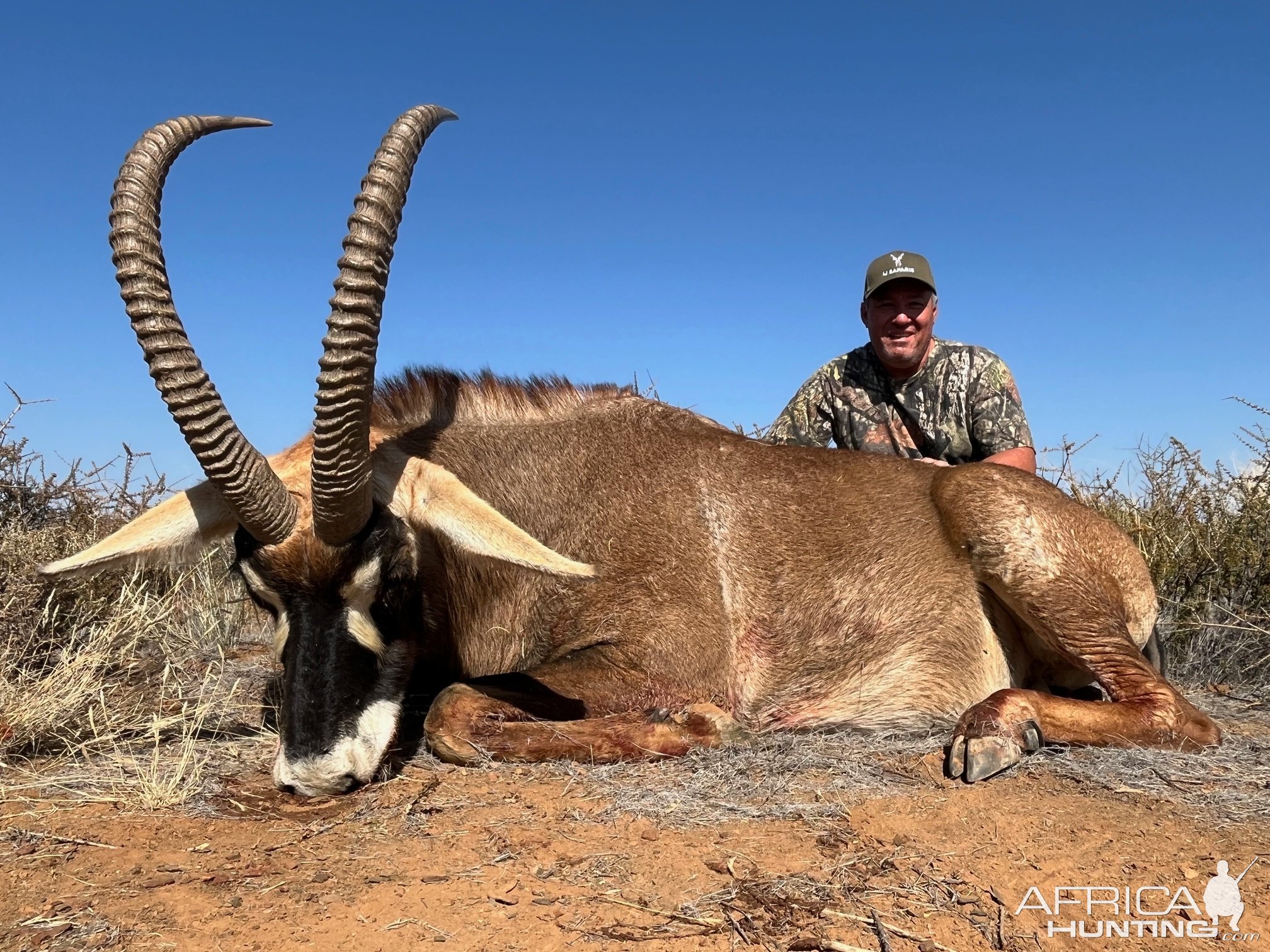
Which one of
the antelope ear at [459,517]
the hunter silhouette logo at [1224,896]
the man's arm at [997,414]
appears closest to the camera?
the hunter silhouette logo at [1224,896]

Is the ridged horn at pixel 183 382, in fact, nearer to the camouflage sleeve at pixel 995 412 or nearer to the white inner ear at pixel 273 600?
the white inner ear at pixel 273 600

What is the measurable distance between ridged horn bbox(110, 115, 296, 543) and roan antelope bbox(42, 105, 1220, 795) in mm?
11

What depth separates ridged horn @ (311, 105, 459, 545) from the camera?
13.0ft

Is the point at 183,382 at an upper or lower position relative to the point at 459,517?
upper

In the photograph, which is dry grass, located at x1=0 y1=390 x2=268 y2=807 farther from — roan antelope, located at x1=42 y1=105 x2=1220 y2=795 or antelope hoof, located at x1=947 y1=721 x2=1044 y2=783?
antelope hoof, located at x1=947 y1=721 x2=1044 y2=783

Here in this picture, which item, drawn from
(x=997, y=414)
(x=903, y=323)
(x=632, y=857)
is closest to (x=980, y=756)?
(x=632, y=857)

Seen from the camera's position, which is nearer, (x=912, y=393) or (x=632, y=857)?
(x=632, y=857)

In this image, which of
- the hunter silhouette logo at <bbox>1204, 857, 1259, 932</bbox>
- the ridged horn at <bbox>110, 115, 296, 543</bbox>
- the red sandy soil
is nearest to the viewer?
the red sandy soil

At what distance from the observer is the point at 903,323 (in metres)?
8.06

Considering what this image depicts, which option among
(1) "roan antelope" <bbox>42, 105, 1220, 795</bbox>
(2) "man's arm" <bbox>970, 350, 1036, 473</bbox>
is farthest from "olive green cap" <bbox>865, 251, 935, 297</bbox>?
(1) "roan antelope" <bbox>42, 105, 1220, 795</bbox>

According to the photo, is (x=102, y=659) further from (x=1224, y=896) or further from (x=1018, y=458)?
(x=1018, y=458)

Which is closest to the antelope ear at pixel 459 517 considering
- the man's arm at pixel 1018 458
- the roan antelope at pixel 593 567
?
the roan antelope at pixel 593 567

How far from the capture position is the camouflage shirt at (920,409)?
26.0ft

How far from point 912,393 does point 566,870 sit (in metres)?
6.14
